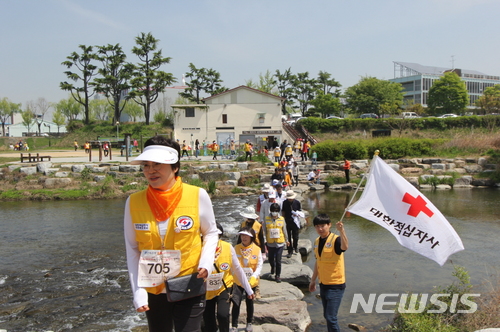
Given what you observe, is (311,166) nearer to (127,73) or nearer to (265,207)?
(265,207)

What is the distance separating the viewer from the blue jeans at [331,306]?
5.12 meters

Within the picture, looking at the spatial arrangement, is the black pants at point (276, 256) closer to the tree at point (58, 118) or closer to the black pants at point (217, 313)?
the black pants at point (217, 313)

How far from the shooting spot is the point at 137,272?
310cm

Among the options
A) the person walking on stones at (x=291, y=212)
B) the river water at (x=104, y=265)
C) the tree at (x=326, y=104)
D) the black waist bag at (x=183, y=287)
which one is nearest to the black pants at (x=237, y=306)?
the river water at (x=104, y=265)

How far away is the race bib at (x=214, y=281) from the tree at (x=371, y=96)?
55.1 metres

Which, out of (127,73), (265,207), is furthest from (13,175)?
(127,73)

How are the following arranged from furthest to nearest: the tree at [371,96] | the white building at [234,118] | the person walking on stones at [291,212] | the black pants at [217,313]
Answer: the tree at [371,96] < the white building at [234,118] < the person walking on stones at [291,212] < the black pants at [217,313]

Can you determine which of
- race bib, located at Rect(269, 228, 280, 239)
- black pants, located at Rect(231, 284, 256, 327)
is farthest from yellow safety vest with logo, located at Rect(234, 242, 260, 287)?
race bib, located at Rect(269, 228, 280, 239)

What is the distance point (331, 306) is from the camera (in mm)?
5160

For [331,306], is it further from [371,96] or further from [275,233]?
[371,96]

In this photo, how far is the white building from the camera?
44281 millimetres

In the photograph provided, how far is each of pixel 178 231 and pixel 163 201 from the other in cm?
25

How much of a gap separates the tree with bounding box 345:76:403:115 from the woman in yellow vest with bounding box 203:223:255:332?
5484 centimetres

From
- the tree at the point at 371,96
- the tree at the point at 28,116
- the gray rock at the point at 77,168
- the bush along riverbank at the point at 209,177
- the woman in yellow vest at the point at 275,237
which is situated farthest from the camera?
the tree at the point at 28,116
